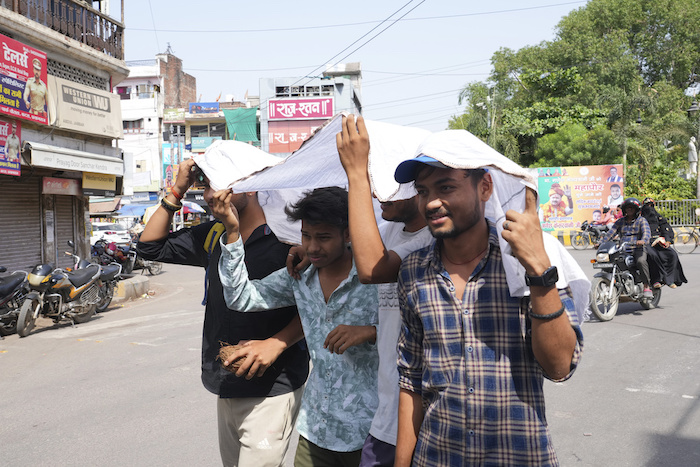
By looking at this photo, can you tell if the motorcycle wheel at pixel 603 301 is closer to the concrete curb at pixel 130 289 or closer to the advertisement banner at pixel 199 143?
the concrete curb at pixel 130 289

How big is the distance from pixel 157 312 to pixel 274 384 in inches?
354

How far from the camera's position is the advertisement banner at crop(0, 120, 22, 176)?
37.2ft

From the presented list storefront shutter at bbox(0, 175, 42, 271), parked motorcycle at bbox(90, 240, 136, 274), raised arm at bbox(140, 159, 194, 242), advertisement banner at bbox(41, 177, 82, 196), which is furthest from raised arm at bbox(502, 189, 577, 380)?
parked motorcycle at bbox(90, 240, 136, 274)

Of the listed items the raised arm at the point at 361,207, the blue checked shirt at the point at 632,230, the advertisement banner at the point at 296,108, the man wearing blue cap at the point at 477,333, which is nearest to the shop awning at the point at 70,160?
the blue checked shirt at the point at 632,230

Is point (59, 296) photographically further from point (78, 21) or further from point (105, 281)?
point (78, 21)

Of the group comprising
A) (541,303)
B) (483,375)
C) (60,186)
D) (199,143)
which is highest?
(199,143)

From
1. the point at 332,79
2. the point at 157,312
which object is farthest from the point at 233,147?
the point at 332,79

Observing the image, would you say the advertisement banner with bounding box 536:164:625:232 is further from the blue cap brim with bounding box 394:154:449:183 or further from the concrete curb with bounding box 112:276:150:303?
the blue cap brim with bounding box 394:154:449:183

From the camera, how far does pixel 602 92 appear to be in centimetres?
3309

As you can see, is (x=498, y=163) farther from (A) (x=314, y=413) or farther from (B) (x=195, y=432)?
(B) (x=195, y=432)

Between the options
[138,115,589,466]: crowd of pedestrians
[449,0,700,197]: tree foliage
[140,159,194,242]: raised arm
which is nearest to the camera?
[138,115,589,466]: crowd of pedestrians

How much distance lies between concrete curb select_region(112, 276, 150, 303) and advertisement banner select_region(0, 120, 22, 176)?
3066 millimetres

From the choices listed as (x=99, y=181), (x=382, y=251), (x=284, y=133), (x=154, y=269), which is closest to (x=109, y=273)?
(x=99, y=181)

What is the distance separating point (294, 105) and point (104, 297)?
132 ft
